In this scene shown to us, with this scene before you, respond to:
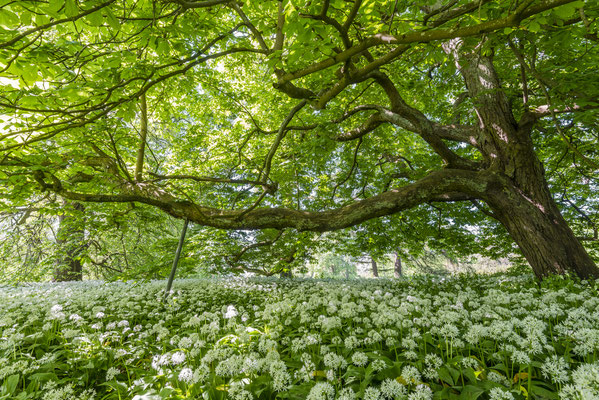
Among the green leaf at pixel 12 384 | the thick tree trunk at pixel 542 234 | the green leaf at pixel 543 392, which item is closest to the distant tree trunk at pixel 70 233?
the green leaf at pixel 12 384

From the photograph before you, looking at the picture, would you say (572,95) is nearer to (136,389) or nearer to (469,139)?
(469,139)

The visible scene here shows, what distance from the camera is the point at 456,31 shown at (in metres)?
2.34

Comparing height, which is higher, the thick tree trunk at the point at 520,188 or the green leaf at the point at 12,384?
the thick tree trunk at the point at 520,188

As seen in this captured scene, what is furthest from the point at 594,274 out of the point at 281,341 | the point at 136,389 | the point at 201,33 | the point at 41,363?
the point at 41,363

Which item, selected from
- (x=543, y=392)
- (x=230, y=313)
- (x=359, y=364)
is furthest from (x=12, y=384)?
(x=543, y=392)

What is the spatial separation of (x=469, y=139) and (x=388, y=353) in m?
5.46

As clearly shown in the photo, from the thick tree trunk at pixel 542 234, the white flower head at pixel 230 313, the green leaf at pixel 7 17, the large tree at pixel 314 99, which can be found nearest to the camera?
the green leaf at pixel 7 17

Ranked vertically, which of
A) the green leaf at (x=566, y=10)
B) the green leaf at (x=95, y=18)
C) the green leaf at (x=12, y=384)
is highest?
the green leaf at (x=566, y=10)

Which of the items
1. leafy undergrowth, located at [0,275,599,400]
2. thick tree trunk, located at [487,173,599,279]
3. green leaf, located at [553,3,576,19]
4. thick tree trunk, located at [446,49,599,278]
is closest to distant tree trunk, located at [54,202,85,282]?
leafy undergrowth, located at [0,275,599,400]

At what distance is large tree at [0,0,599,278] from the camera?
2691 millimetres

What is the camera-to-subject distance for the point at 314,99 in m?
4.57

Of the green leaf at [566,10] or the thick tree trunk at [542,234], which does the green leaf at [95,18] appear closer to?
the green leaf at [566,10]

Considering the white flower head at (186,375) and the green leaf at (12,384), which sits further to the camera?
the green leaf at (12,384)

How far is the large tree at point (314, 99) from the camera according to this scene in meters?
2.69
